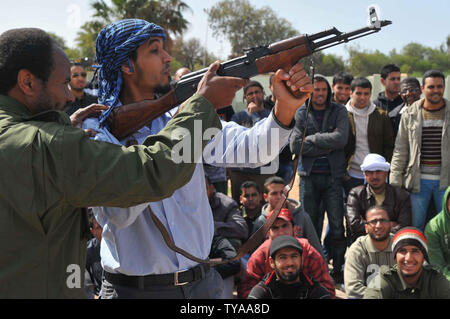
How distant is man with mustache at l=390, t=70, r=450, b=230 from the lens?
5.41 meters

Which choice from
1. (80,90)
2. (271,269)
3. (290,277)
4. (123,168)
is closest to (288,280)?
(290,277)

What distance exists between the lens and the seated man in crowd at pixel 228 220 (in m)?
5.29

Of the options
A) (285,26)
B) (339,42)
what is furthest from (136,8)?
(339,42)

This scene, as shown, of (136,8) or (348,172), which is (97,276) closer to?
(348,172)

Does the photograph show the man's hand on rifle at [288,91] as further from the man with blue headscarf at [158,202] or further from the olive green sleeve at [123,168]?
the olive green sleeve at [123,168]

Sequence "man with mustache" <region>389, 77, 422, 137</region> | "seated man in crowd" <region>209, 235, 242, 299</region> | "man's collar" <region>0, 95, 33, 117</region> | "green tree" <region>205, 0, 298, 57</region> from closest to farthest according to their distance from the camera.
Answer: "man's collar" <region>0, 95, 33, 117</region> → "seated man in crowd" <region>209, 235, 242, 299</region> → "man with mustache" <region>389, 77, 422, 137</region> → "green tree" <region>205, 0, 298, 57</region>

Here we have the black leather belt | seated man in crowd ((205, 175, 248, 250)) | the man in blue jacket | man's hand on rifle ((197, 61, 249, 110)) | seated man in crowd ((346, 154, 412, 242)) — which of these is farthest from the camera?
the man in blue jacket

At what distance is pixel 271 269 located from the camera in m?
4.69

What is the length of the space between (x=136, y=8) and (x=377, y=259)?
66.2ft

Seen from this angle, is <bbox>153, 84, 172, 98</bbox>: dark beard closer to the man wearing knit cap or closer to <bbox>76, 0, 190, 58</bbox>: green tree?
the man wearing knit cap

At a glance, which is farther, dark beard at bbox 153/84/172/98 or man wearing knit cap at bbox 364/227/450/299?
man wearing knit cap at bbox 364/227/450/299

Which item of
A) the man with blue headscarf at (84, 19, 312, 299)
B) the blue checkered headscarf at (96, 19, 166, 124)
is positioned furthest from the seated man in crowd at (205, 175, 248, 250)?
the blue checkered headscarf at (96, 19, 166, 124)

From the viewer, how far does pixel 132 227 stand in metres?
1.96

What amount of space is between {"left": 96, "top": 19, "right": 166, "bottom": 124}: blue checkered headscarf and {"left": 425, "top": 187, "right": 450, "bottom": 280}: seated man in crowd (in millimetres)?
3968
